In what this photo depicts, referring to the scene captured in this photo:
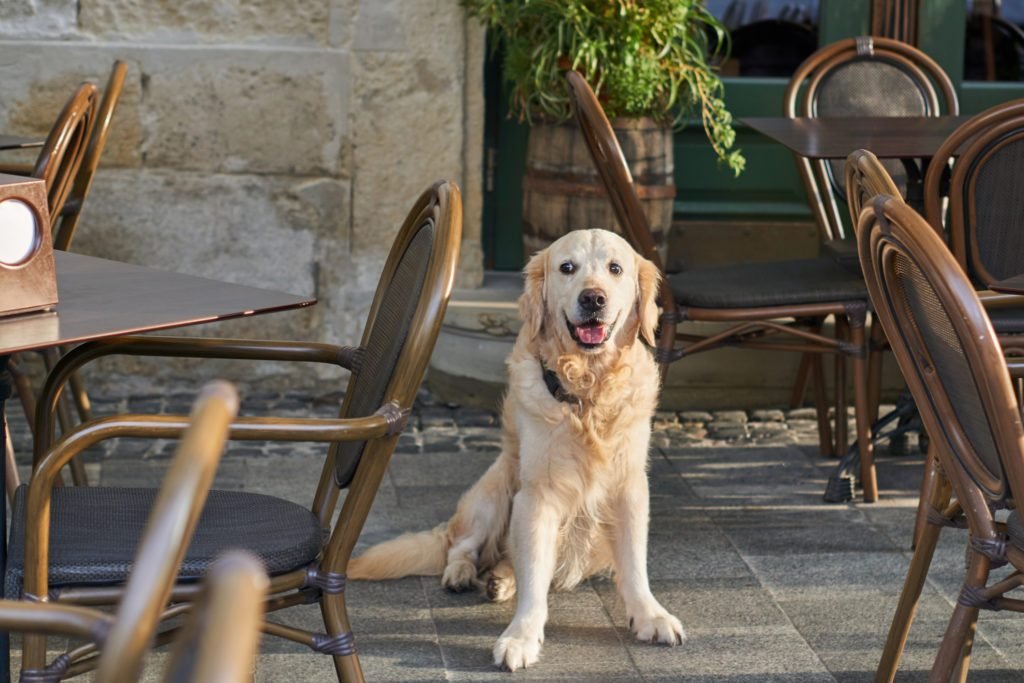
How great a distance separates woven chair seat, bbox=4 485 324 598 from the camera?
206cm

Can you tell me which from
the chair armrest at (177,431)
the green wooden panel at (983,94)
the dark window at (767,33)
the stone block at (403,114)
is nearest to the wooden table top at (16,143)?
the stone block at (403,114)

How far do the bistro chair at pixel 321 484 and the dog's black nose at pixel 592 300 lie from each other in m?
0.60

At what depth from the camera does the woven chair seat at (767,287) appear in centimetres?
394

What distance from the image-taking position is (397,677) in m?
2.88

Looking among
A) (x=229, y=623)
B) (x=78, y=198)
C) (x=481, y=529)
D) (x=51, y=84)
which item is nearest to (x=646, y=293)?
(x=481, y=529)

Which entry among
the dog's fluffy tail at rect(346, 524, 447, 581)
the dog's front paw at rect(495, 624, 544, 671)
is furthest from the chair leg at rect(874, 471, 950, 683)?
the dog's fluffy tail at rect(346, 524, 447, 581)

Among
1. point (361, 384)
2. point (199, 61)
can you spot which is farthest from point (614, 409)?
point (199, 61)

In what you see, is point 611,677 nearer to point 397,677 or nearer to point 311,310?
point 397,677

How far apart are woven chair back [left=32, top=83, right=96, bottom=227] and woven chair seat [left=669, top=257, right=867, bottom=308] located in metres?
1.69

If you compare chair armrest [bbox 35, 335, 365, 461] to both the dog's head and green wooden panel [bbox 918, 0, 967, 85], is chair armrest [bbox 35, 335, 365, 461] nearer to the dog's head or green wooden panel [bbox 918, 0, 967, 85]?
the dog's head

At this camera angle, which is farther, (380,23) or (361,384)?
(380,23)

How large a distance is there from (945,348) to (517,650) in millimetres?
1238

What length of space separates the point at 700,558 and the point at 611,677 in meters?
0.76

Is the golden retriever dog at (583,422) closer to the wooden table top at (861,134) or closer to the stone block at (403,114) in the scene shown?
the wooden table top at (861,134)
